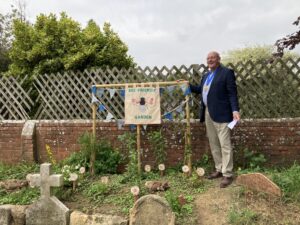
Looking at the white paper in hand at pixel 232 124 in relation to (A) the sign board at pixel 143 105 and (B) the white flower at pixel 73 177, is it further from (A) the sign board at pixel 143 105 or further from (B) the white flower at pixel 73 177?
(B) the white flower at pixel 73 177

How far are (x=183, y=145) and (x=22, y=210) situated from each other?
109 inches

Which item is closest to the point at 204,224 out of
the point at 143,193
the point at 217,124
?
the point at 143,193

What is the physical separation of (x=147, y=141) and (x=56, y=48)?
2.88 meters

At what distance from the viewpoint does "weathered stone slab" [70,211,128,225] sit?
17.1ft

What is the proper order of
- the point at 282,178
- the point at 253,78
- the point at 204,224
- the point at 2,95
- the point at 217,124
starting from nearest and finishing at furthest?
the point at 204,224 < the point at 282,178 < the point at 217,124 < the point at 253,78 < the point at 2,95

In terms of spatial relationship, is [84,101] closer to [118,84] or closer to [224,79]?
[118,84]

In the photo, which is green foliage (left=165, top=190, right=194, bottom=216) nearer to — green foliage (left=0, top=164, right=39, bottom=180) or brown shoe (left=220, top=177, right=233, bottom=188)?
brown shoe (left=220, top=177, right=233, bottom=188)

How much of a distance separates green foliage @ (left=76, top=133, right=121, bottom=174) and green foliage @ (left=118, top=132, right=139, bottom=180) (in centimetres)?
23

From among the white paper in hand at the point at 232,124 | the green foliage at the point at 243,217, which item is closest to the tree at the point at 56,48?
the white paper in hand at the point at 232,124

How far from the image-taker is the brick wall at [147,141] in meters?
6.55

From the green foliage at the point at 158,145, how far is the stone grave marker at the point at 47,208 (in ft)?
5.91

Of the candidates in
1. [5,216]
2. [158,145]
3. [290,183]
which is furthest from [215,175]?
[5,216]

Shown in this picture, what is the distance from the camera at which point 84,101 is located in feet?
24.5

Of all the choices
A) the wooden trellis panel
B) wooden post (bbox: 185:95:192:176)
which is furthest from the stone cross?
the wooden trellis panel
